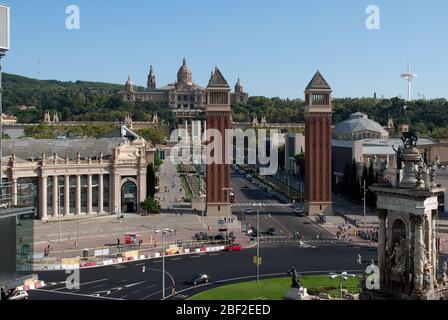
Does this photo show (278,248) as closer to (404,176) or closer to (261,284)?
(261,284)

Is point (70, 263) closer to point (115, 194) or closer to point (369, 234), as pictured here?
point (369, 234)

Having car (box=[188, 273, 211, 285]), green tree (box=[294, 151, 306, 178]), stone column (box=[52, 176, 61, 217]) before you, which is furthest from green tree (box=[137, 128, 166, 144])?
car (box=[188, 273, 211, 285])

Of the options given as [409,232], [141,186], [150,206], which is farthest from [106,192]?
[409,232]

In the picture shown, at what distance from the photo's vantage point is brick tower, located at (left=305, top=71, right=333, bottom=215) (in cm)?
8444

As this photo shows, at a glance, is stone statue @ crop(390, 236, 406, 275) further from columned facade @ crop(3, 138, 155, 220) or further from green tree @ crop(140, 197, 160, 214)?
green tree @ crop(140, 197, 160, 214)

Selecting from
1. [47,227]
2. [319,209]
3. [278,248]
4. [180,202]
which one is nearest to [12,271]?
[278,248]

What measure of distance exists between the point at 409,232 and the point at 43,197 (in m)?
59.4

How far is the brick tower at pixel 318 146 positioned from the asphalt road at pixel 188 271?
21667 millimetres

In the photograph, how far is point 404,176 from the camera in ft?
85.4

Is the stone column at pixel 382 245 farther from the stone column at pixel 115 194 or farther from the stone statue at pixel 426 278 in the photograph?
the stone column at pixel 115 194

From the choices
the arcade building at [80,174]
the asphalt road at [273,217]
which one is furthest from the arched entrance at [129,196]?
the asphalt road at [273,217]

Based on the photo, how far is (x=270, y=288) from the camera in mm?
45438

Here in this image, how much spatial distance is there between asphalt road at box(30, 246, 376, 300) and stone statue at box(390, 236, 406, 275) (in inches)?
770

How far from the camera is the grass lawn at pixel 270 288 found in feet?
141
